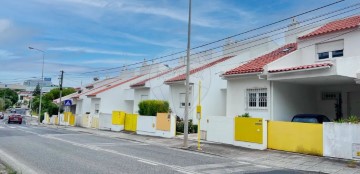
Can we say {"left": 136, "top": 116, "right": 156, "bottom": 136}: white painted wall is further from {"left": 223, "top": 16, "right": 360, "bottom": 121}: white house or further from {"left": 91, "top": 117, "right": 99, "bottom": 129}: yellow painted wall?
{"left": 91, "top": 117, "right": 99, "bottom": 129}: yellow painted wall

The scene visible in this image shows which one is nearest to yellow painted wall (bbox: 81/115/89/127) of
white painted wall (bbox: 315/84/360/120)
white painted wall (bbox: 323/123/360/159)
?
white painted wall (bbox: 315/84/360/120)

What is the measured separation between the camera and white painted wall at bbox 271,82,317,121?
18.8 meters

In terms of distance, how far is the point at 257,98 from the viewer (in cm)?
1972

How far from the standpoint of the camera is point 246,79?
20203mm

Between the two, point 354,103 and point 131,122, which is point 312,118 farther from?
point 131,122

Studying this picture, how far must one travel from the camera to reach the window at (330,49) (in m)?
17.9

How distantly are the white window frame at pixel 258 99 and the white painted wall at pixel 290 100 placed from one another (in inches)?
22.6

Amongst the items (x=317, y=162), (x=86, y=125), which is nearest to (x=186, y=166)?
(x=317, y=162)

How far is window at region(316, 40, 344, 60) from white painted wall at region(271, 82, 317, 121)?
7.55 feet

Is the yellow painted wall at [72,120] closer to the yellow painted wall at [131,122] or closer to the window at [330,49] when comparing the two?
the yellow painted wall at [131,122]

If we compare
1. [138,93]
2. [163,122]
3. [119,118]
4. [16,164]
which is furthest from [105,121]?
[16,164]

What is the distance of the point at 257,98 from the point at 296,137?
506 cm

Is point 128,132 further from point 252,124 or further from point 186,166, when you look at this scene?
point 186,166

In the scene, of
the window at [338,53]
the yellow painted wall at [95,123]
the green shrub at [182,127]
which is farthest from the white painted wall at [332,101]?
the yellow painted wall at [95,123]
